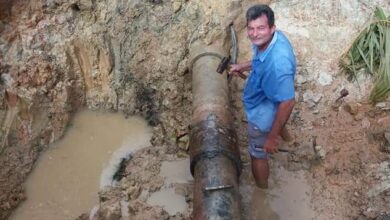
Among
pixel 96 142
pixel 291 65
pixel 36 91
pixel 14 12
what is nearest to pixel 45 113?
pixel 36 91

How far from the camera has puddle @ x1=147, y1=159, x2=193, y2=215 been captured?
14.2 ft

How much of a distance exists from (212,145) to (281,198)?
0.92 meters

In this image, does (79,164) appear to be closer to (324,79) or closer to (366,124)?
(324,79)

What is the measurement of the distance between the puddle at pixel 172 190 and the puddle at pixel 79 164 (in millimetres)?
459

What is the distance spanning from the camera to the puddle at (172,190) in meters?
4.32

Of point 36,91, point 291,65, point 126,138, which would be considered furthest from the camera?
point 126,138

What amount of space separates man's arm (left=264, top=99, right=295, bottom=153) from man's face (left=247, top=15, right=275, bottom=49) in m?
0.47

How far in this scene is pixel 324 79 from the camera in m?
5.07

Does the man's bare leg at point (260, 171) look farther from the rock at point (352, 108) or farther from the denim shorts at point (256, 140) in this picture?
the rock at point (352, 108)

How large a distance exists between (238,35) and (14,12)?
8.12ft

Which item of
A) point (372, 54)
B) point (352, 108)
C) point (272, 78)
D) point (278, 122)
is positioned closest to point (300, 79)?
point (352, 108)

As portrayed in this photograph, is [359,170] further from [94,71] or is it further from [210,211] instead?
[94,71]

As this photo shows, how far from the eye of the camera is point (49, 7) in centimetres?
488

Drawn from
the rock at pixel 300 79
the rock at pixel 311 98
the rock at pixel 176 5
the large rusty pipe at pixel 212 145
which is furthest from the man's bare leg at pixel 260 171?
the rock at pixel 176 5
